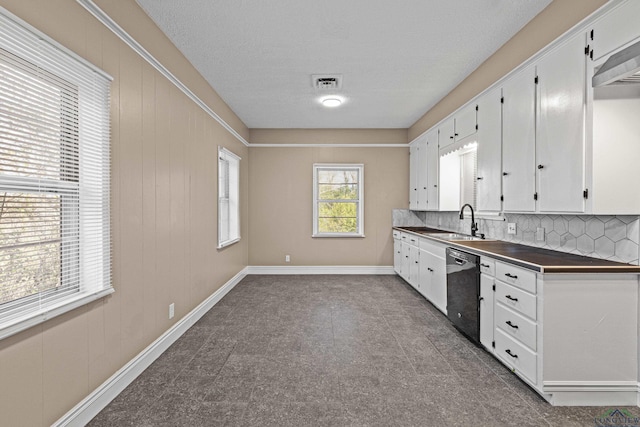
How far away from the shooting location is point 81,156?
6.00ft

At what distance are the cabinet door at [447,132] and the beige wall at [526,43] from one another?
0.54 ft

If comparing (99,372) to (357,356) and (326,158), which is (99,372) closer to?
(357,356)

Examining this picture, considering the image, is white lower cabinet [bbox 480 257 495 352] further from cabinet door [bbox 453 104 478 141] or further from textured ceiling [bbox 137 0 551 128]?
textured ceiling [bbox 137 0 551 128]

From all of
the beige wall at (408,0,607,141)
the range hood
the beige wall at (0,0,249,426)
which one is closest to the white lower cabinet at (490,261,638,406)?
the range hood

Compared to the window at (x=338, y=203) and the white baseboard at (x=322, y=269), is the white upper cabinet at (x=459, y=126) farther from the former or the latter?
the white baseboard at (x=322, y=269)

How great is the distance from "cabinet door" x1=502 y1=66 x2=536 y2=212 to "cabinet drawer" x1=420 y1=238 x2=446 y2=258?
0.90 m

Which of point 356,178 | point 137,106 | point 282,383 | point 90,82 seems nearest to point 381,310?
point 282,383

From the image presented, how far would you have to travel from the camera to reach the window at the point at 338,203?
238 inches

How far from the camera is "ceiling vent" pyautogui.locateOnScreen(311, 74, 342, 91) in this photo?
3.59m

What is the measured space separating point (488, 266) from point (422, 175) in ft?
9.46

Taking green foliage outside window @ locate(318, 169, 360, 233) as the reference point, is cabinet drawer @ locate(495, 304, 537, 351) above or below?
below

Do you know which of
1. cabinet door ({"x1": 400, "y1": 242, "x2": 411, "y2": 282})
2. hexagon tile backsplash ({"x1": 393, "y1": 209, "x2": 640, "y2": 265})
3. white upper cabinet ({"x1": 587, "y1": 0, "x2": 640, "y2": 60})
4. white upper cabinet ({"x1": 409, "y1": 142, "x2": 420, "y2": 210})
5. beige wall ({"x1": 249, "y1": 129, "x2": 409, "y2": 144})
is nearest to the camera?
white upper cabinet ({"x1": 587, "y1": 0, "x2": 640, "y2": 60})

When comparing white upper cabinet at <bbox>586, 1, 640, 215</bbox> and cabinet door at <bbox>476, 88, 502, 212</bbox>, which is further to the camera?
cabinet door at <bbox>476, 88, 502, 212</bbox>

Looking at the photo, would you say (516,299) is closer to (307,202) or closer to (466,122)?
(466,122)
